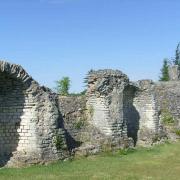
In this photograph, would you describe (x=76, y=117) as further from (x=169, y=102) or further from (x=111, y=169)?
(x=169, y=102)

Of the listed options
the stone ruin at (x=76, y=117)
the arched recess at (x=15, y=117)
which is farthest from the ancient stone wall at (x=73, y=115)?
the arched recess at (x=15, y=117)

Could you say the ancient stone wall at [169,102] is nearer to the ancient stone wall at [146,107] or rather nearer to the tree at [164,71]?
the ancient stone wall at [146,107]

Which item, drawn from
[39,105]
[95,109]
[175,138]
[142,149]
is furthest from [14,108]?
[175,138]

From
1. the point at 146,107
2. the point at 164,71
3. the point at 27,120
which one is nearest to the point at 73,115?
the point at 27,120

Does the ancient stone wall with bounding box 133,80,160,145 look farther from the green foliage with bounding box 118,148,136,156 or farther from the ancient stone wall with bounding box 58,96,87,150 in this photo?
the ancient stone wall with bounding box 58,96,87,150

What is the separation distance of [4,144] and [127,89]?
663 cm

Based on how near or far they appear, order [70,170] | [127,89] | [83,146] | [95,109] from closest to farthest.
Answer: [70,170], [83,146], [95,109], [127,89]

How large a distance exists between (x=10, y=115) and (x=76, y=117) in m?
3.37

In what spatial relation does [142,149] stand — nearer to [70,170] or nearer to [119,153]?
[119,153]

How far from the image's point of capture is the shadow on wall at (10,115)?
13.2 metres

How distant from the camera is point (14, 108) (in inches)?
524

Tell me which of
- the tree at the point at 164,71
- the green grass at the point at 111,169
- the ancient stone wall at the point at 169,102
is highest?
the tree at the point at 164,71

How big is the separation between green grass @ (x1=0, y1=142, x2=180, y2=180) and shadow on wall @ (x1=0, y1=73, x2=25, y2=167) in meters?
1.38

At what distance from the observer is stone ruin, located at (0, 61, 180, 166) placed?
513 inches
